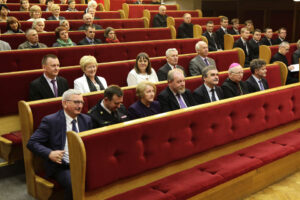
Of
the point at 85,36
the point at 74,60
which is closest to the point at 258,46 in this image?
the point at 85,36

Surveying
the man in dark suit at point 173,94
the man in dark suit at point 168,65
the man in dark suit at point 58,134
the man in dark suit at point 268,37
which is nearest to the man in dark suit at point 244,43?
the man in dark suit at point 268,37

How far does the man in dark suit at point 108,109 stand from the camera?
70cm

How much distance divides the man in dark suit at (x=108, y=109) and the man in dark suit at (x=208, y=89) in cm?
24

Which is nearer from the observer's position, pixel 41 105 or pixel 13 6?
pixel 41 105

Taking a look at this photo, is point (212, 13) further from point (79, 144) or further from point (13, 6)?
point (79, 144)

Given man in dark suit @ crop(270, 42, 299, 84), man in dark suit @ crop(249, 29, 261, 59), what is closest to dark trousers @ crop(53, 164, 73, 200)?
man in dark suit @ crop(270, 42, 299, 84)

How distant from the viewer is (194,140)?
717 mm

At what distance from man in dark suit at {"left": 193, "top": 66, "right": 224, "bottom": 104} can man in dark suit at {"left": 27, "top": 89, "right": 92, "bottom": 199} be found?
32 centimetres

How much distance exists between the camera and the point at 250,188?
29.4 inches

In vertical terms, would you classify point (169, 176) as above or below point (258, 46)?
below

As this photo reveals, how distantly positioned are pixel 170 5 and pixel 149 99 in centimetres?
153

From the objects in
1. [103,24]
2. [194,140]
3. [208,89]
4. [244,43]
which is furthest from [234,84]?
[103,24]

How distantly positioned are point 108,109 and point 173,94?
18 centimetres

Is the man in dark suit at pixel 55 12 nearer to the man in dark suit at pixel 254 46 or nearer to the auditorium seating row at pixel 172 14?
the auditorium seating row at pixel 172 14
